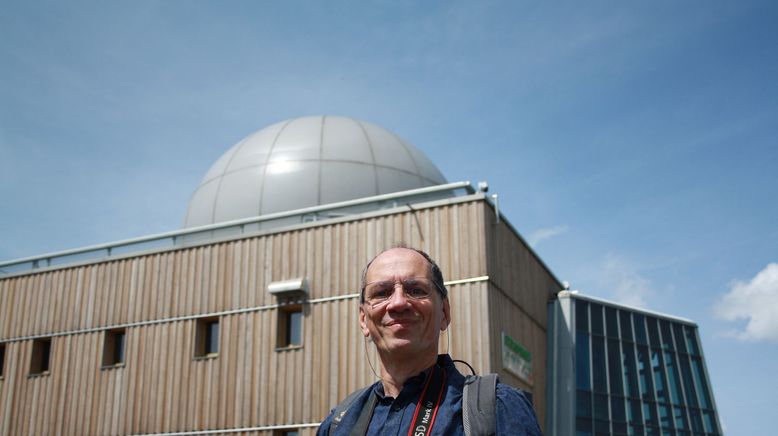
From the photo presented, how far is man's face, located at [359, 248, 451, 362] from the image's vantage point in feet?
9.66

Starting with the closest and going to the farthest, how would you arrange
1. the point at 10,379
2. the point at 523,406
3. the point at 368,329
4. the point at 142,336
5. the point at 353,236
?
the point at 523,406, the point at 368,329, the point at 353,236, the point at 142,336, the point at 10,379

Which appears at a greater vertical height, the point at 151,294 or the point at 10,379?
the point at 151,294

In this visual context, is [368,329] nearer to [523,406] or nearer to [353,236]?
[523,406]

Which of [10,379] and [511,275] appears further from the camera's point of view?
[10,379]

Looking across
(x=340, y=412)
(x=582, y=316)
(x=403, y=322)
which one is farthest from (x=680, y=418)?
(x=403, y=322)

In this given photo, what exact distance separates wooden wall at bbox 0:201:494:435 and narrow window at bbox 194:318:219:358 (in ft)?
0.57

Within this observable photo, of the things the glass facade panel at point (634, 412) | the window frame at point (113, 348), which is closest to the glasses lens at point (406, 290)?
the window frame at point (113, 348)

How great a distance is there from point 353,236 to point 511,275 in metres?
3.45

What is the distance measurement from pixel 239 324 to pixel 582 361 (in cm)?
826

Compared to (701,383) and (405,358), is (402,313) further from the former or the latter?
(701,383)

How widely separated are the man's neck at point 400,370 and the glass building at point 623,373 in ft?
51.1

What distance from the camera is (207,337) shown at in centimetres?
1722

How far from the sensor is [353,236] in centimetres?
1608

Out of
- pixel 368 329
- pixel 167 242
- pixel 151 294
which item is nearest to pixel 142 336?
pixel 151 294
